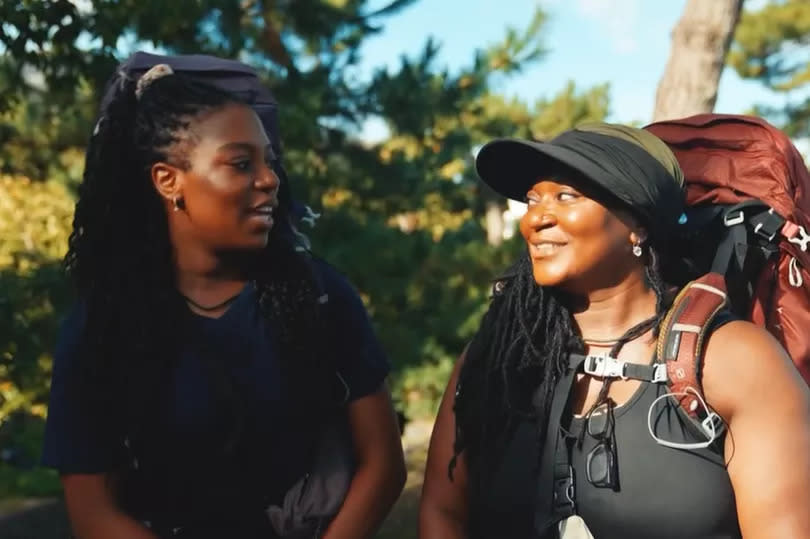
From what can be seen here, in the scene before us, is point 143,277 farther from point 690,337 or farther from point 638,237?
A: point 690,337

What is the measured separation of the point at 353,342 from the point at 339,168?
7390 mm

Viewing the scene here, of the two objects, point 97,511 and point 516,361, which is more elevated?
point 516,361

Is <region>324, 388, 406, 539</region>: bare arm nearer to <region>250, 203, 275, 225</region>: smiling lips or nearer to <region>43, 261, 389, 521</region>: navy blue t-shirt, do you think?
<region>43, 261, 389, 521</region>: navy blue t-shirt

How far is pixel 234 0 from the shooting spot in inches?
281

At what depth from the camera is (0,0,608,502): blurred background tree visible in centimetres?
738

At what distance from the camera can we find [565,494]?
8.50 ft

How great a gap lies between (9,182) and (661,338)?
899 cm

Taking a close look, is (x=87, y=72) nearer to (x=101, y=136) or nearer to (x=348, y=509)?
(x=101, y=136)

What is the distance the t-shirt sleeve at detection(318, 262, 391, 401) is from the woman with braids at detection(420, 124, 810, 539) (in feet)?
0.85

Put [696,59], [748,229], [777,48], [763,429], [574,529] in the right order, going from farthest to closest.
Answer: [777,48], [696,59], [748,229], [574,529], [763,429]

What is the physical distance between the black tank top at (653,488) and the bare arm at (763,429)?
0.06m

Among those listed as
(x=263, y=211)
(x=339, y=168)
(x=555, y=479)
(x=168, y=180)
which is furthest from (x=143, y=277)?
(x=339, y=168)

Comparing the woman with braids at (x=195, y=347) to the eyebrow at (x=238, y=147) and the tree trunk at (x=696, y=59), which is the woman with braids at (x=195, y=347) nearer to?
the eyebrow at (x=238, y=147)

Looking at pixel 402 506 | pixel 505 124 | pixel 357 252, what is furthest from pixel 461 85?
pixel 402 506
